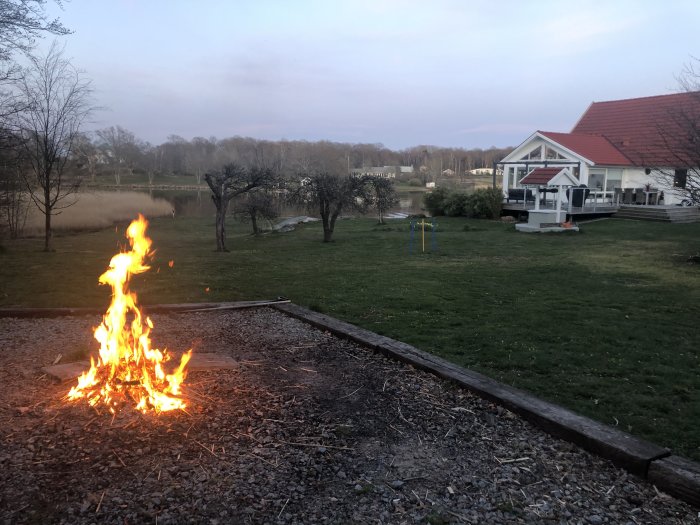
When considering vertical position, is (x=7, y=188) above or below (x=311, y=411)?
above

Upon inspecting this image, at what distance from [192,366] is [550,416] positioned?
318 cm

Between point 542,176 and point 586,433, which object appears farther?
point 542,176

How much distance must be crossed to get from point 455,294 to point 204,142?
45.4 m

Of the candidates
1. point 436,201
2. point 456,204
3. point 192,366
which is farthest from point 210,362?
point 436,201

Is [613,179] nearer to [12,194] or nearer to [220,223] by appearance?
[220,223]

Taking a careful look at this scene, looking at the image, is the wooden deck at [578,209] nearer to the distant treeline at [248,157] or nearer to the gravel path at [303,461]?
the distant treeline at [248,157]

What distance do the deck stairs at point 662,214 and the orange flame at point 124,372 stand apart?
26483 mm

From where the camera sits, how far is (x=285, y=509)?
2877mm

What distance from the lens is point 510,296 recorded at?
959 cm

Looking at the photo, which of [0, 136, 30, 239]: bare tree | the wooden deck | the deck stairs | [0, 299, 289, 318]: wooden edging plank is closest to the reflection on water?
[0, 136, 30, 239]: bare tree

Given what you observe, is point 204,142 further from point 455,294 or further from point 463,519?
point 463,519

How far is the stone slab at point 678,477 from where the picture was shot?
3.02 meters

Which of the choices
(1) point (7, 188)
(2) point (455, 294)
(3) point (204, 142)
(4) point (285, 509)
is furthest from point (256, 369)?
(3) point (204, 142)

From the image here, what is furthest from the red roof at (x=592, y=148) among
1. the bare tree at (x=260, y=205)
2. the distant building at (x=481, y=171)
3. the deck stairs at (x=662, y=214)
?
the distant building at (x=481, y=171)
